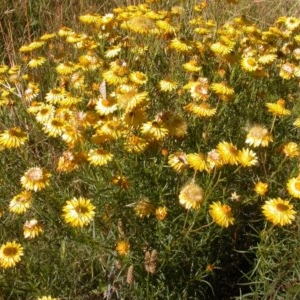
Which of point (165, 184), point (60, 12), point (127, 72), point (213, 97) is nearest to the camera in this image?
point (165, 184)

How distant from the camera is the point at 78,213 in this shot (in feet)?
5.93

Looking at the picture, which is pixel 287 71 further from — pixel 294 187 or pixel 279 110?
pixel 294 187

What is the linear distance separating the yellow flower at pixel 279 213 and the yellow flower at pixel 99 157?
65cm

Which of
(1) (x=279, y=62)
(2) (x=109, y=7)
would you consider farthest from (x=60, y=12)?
(1) (x=279, y=62)

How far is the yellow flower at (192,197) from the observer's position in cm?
178

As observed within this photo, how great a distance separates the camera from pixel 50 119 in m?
2.27

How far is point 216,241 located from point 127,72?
927mm

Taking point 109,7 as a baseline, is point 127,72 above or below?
above

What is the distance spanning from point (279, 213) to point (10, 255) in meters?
1.04

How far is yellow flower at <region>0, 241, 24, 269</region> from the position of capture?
182 centimetres

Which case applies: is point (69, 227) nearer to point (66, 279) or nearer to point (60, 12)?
point (66, 279)

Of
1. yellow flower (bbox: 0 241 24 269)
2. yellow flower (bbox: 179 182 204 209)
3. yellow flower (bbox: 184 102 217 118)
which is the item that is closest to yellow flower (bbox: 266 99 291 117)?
yellow flower (bbox: 184 102 217 118)

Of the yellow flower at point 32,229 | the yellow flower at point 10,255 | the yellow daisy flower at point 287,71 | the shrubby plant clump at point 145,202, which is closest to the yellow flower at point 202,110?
the shrubby plant clump at point 145,202

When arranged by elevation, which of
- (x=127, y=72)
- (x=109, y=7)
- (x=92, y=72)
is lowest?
(x=109, y=7)
